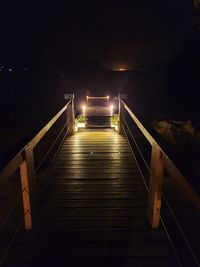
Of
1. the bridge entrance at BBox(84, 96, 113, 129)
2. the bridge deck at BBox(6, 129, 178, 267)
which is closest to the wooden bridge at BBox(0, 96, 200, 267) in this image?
the bridge deck at BBox(6, 129, 178, 267)

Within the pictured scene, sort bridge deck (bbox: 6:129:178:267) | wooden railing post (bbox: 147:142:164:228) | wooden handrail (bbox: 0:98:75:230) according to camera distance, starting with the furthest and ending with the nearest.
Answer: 1. wooden railing post (bbox: 147:142:164:228)
2. bridge deck (bbox: 6:129:178:267)
3. wooden handrail (bbox: 0:98:75:230)

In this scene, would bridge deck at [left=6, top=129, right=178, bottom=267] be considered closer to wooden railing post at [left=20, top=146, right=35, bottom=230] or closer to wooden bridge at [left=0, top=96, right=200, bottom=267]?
wooden bridge at [left=0, top=96, right=200, bottom=267]

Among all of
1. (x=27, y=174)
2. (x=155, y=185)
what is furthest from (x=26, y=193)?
(x=155, y=185)

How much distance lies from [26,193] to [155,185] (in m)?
1.36

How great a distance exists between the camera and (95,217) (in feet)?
10.3

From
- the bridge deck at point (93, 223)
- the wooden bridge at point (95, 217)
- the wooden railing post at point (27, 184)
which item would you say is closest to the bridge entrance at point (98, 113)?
the bridge deck at point (93, 223)

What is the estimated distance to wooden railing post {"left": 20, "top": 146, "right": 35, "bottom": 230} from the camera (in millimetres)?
2502

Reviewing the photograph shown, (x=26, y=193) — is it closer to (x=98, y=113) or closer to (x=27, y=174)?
(x=27, y=174)

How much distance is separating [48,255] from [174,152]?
158cm

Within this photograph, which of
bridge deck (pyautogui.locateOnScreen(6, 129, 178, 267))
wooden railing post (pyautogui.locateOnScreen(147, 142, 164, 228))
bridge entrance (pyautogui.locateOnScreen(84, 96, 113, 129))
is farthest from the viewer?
bridge entrance (pyautogui.locateOnScreen(84, 96, 113, 129))

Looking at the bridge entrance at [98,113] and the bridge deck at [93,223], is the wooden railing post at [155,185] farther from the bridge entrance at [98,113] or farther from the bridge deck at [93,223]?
the bridge entrance at [98,113]

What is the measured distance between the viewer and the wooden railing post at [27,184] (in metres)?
2.50

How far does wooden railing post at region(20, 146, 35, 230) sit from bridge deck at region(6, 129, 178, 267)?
193 mm

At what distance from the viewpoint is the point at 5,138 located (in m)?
15.5
